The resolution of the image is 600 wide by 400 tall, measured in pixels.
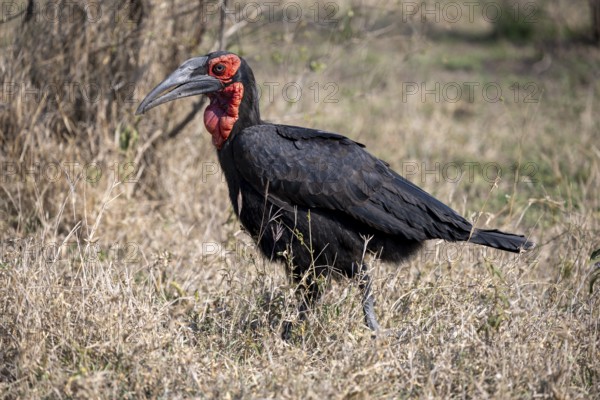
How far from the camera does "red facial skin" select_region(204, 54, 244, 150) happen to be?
4.12 m

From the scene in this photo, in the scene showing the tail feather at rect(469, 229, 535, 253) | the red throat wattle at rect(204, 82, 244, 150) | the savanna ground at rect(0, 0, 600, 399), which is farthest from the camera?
the red throat wattle at rect(204, 82, 244, 150)

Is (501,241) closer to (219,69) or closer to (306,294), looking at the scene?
(306,294)

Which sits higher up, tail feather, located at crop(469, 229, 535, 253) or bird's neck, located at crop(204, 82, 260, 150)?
bird's neck, located at crop(204, 82, 260, 150)

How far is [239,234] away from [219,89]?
1325 millimetres

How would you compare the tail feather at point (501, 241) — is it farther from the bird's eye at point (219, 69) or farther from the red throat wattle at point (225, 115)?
the bird's eye at point (219, 69)

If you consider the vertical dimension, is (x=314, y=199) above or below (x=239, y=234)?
above

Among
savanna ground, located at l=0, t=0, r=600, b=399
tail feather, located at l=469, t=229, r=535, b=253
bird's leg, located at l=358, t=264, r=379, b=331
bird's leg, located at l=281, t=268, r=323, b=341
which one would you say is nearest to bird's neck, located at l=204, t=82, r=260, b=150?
savanna ground, located at l=0, t=0, r=600, b=399

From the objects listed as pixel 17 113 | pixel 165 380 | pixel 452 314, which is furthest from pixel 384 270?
pixel 17 113

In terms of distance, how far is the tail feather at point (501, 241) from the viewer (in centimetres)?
390

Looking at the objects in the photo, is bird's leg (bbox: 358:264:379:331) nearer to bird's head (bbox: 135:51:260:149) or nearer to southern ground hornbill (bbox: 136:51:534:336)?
southern ground hornbill (bbox: 136:51:534:336)

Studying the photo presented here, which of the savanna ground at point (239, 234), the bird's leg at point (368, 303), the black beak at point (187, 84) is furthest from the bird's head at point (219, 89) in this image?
the bird's leg at point (368, 303)

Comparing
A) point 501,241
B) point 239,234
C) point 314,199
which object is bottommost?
point 239,234

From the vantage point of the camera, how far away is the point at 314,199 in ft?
13.0

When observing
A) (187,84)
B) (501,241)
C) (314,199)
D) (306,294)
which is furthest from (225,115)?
(501,241)
